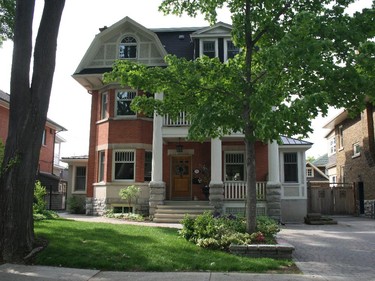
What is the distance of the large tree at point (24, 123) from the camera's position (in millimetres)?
8117

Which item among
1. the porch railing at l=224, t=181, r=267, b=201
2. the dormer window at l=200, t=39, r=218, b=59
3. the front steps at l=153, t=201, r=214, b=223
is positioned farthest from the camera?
the dormer window at l=200, t=39, r=218, b=59

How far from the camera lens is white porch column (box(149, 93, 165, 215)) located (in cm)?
1838

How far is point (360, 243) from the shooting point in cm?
1172

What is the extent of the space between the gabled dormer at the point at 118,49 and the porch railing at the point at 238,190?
22.8ft

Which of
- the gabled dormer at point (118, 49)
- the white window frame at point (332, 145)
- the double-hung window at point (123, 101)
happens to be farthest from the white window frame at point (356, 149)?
the double-hung window at point (123, 101)

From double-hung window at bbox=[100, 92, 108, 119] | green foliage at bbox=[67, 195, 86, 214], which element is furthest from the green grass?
green foliage at bbox=[67, 195, 86, 214]

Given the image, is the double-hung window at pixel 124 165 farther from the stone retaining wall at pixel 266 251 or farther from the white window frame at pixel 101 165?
the stone retaining wall at pixel 266 251

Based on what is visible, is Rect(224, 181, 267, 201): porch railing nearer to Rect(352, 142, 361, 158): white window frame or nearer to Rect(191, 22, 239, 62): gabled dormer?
Rect(191, 22, 239, 62): gabled dormer

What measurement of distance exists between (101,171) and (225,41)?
29.9 feet

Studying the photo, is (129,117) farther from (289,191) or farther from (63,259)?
(63,259)

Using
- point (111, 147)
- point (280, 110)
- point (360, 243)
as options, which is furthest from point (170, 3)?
point (111, 147)

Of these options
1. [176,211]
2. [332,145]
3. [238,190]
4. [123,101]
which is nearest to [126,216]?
[176,211]

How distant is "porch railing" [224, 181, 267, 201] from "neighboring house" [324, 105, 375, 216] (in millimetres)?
8085

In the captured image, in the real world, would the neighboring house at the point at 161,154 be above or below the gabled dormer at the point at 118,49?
below
